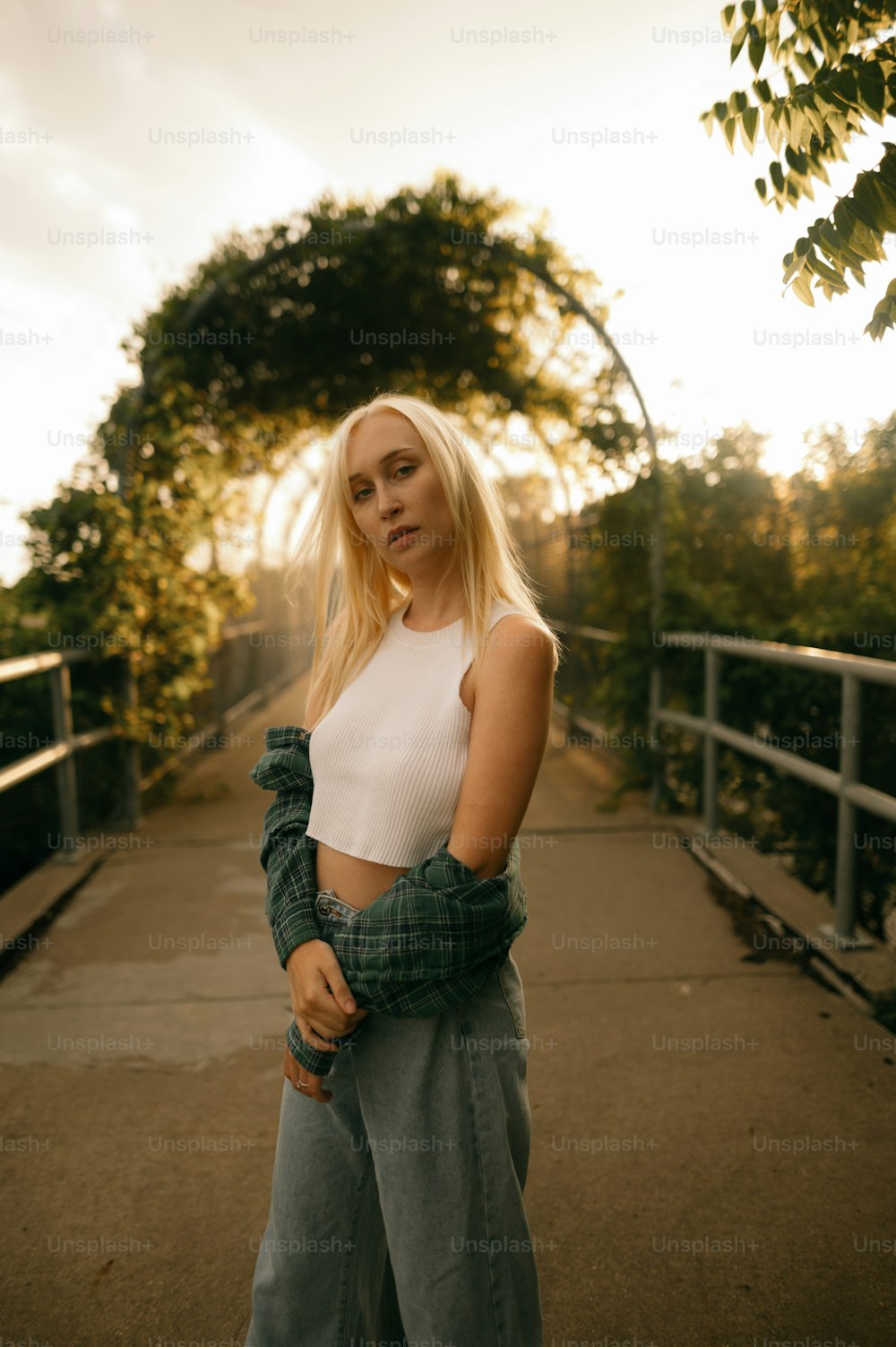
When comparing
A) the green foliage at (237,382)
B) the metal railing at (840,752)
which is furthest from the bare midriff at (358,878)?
the green foliage at (237,382)

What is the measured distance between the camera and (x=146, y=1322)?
1679 millimetres

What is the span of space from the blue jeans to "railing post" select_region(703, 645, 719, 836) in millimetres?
3185

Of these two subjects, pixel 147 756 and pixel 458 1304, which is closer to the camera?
pixel 458 1304

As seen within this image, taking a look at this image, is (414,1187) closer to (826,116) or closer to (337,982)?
(337,982)

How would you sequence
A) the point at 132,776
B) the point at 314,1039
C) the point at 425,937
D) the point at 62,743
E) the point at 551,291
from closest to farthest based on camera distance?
the point at 425,937, the point at 314,1039, the point at 62,743, the point at 132,776, the point at 551,291

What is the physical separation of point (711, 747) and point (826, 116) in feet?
10.8

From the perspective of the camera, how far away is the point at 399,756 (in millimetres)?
1253

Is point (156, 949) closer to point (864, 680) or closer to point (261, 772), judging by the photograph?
point (261, 772)

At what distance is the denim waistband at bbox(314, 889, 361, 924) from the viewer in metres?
1.28

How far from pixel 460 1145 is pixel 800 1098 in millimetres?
1495

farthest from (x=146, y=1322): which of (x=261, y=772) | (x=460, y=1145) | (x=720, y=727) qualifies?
(x=720, y=727)

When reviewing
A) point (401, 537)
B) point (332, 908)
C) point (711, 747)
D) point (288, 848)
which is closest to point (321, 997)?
point (332, 908)

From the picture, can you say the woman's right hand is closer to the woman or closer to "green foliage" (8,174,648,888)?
the woman

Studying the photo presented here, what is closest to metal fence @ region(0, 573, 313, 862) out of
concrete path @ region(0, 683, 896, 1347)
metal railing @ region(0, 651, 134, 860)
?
metal railing @ region(0, 651, 134, 860)
